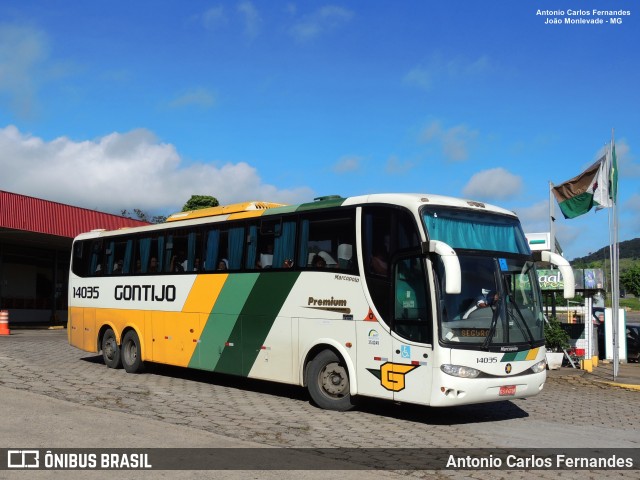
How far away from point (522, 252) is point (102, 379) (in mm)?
8638

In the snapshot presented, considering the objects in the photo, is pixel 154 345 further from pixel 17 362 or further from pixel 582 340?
pixel 582 340

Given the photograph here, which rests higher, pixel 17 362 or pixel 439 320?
pixel 439 320

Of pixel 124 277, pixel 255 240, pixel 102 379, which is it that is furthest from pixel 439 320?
pixel 124 277

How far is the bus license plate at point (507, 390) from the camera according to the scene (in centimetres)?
997

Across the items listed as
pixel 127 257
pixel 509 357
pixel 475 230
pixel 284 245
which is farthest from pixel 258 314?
pixel 127 257

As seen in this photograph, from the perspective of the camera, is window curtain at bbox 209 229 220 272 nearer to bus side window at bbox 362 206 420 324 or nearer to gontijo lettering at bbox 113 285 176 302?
gontijo lettering at bbox 113 285 176 302

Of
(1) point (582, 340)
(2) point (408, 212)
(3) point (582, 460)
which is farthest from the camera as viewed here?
(1) point (582, 340)

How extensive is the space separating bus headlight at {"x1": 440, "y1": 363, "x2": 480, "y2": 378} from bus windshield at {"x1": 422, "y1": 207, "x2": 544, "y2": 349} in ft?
1.11

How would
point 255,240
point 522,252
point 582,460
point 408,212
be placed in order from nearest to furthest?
1. point 582,460
2. point 408,212
3. point 522,252
4. point 255,240

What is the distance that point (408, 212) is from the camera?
1027 cm

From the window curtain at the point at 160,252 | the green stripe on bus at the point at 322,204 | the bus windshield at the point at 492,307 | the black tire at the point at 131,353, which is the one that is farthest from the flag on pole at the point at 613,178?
the black tire at the point at 131,353

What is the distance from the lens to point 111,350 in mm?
16875

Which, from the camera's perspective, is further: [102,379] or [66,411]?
[102,379]

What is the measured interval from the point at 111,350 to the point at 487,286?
10240 mm
